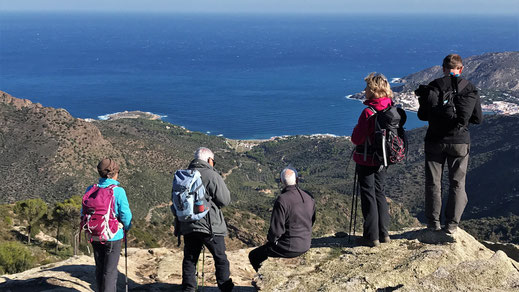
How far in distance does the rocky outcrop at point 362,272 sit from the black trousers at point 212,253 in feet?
1.54

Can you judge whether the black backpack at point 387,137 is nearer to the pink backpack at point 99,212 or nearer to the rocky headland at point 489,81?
the pink backpack at point 99,212

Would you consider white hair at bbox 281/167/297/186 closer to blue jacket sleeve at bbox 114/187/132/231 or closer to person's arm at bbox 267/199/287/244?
person's arm at bbox 267/199/287/244

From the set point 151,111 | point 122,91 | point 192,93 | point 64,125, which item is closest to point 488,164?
point 64,125

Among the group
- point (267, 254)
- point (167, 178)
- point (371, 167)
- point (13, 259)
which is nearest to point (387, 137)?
point (371, 167)

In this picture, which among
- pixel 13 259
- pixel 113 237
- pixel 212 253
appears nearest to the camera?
pixel 113 237

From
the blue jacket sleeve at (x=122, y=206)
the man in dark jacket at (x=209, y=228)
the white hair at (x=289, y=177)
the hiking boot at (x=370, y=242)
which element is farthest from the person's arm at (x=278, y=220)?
the blue jacket sleeve at (x=122, y=206)

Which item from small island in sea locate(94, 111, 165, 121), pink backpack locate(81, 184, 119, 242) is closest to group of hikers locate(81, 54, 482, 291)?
pink backpack locate(81, 184, 119, 242)

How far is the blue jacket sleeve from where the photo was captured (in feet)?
19.4

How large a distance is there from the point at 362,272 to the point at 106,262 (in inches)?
134

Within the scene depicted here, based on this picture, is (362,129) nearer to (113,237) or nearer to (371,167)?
(371,167)

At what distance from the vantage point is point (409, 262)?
628cm

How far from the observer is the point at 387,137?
629 centimetres

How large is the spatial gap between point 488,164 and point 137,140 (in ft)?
161

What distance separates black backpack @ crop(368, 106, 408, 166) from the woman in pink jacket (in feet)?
0.26
